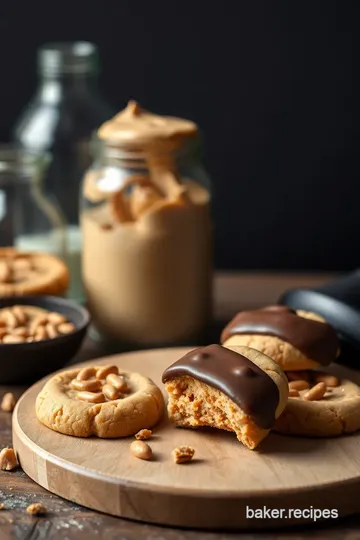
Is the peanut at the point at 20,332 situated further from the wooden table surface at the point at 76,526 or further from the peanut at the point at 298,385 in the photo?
the peanut at the point at 298,385

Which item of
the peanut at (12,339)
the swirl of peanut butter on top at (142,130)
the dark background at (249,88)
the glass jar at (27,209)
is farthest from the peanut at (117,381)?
the dark background at (249,88)

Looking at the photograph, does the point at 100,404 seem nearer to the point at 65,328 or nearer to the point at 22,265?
the point at 65,328

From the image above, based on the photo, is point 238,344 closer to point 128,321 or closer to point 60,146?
point 128,321

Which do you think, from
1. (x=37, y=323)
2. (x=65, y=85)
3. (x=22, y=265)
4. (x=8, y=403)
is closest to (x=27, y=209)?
(x=22, y=265)

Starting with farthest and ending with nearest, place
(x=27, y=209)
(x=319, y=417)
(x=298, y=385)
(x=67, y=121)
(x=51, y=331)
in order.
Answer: (x=67, y=121)
(x=27, y=209)
(x=51, y=331)
(x=298, y=385)
(x=319, y=417)

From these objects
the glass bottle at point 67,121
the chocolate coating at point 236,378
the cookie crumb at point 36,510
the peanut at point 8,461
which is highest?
the glass bottle at point 67,121

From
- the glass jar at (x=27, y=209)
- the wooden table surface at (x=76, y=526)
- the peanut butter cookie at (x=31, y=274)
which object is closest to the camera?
the wooden table surface at (x=76, y=526)
